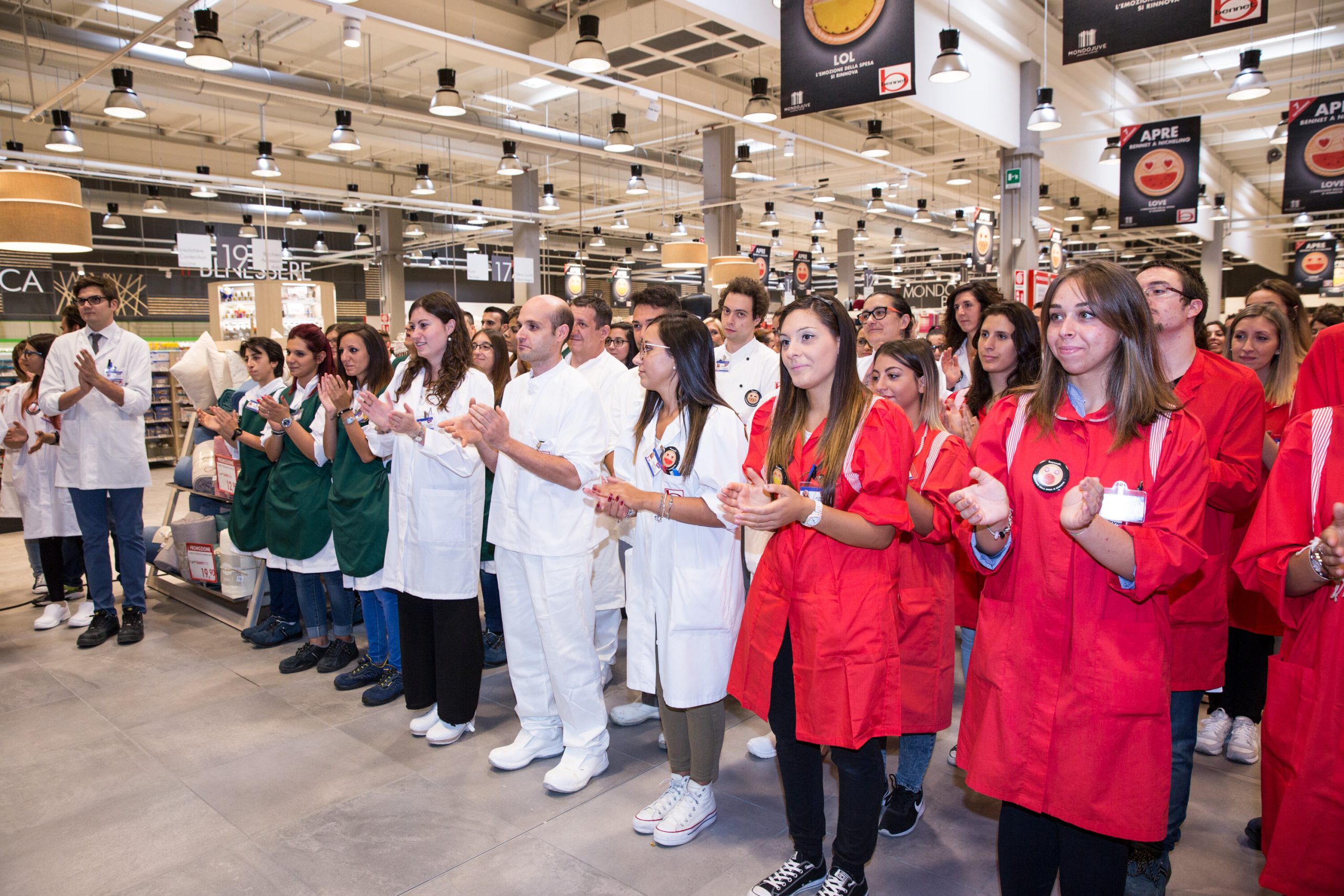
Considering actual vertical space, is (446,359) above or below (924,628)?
above

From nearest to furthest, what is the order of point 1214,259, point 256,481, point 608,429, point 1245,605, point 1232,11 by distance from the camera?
point 1245,605 < point 608,429 < point 256,481 < point 1232,11 < point 1214,259

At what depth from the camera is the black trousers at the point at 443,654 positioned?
3.51 m

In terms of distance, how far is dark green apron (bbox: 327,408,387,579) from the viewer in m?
4.07

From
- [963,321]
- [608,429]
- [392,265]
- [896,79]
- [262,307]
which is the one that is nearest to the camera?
[608,429]

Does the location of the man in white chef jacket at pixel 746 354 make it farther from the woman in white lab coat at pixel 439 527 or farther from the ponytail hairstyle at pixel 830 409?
the ponytail hairstyle at pixel 830 409

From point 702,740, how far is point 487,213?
44.8ft

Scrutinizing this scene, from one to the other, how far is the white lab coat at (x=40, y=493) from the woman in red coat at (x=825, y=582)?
490 centimetres

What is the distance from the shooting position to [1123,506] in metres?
1.62

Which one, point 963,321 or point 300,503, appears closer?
point 963,321

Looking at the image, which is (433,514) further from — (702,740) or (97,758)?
(97,758)

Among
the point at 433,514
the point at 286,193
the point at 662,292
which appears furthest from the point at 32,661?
the point at 286,193

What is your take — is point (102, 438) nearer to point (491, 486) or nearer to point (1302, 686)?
point (491, 486)

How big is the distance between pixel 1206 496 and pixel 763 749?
6.38ft

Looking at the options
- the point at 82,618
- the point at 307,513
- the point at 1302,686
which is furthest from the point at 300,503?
the point at 1302,686
